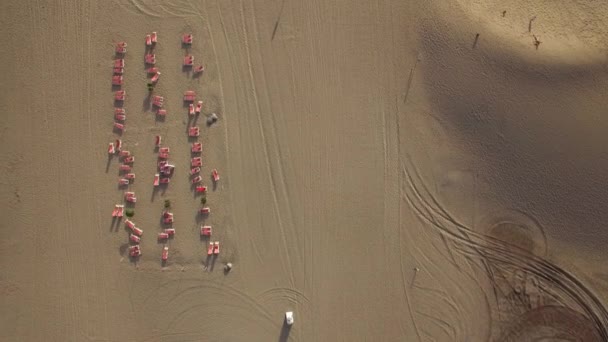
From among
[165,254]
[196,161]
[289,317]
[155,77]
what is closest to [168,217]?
[165,254]

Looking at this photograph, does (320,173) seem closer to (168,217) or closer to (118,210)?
(168,217)

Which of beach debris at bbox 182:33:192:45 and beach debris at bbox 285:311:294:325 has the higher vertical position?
beach debris at bbox 182:33:192:45

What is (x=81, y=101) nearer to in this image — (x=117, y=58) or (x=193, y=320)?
(x=117, y=58)

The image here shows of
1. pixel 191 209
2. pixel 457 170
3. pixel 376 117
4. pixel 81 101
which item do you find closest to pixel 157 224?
pixel 191 209

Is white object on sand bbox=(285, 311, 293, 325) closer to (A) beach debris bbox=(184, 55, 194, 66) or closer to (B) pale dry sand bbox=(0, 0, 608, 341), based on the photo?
(B) pale dry sand bbox=(0, 0, 608, 341)

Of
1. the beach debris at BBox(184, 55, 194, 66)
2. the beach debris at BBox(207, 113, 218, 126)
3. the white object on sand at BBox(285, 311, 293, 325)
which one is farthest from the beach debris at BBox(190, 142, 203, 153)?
the white object on sand at BBox(285, 311, 293, 325)

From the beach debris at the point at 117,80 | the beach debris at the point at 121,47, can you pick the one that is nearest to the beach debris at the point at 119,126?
the beach debris at the point at 117,80
